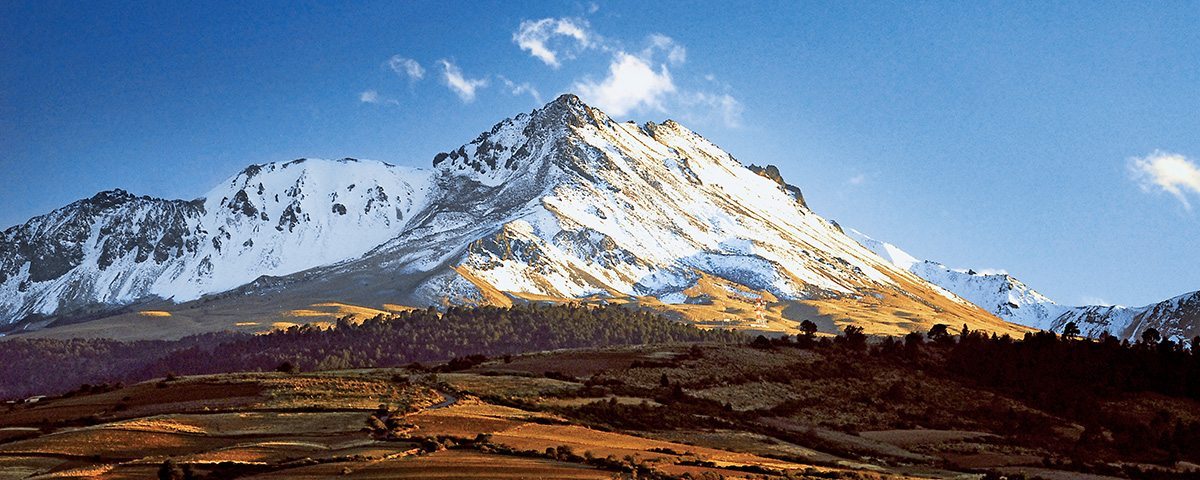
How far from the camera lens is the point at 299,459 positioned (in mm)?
45062

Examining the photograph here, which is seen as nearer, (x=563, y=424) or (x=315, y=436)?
(x=315, y=436)

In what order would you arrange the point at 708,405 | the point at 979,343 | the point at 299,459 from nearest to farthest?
the point at 299,459, the point at 708,405, the point at 979,343

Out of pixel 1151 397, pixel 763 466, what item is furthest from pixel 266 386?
pixel 1151 397

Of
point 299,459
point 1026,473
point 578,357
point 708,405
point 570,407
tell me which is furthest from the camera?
point 578,357

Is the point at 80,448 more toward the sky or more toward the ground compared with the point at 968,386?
more toward the ground

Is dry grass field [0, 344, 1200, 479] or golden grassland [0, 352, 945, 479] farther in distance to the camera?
dry grass field [0, 344, 1200, 479]

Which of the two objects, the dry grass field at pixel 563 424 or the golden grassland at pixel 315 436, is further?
the dry grass field at pixel 563 424

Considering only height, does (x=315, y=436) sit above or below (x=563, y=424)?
below

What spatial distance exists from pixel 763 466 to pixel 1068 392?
2238 inches

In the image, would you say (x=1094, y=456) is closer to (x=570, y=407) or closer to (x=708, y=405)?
(x=708, y=405)

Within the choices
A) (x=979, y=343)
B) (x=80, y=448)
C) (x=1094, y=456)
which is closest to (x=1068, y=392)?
(x=979, y=343)

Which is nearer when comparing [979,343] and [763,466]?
[763,466]

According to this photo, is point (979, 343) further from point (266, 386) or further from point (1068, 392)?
point (266, 386)

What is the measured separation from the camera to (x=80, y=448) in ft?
158
